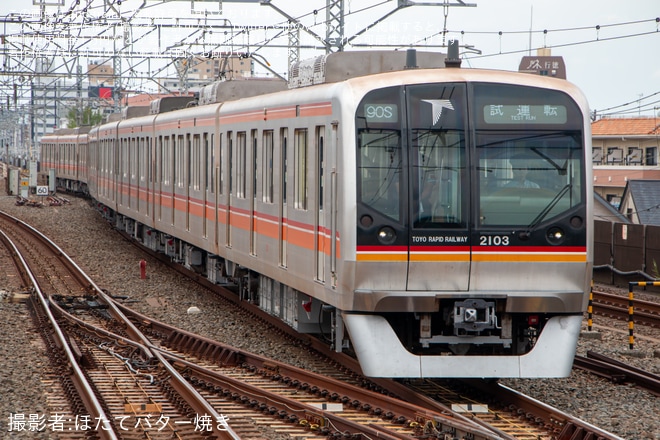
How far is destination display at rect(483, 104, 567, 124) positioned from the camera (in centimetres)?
830

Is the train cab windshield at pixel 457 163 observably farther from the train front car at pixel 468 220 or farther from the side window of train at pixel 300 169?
the side window of train at pixel 300 169

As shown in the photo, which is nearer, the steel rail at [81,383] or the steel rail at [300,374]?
the steel rail at [300,374]

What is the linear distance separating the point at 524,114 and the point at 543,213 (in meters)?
0.79

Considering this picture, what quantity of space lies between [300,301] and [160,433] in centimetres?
314

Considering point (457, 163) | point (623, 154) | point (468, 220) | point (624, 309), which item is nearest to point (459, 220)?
point (468, 220)

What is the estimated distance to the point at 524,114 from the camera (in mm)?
8328

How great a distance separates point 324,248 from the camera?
8.96m

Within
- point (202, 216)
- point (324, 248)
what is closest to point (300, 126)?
point (324, 248)

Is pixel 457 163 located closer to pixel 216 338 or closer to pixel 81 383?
pixel 81 383

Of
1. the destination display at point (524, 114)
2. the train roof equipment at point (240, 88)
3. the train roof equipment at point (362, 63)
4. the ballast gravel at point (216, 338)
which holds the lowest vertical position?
the ballast gravel at point (216, 338)

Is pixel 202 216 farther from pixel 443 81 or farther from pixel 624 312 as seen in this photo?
pixel 443 81

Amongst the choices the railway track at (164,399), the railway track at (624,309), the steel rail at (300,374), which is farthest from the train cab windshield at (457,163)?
the railway track at (624,309)

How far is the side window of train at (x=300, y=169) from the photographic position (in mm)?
9773

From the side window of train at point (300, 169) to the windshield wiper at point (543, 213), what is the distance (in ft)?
7.59
